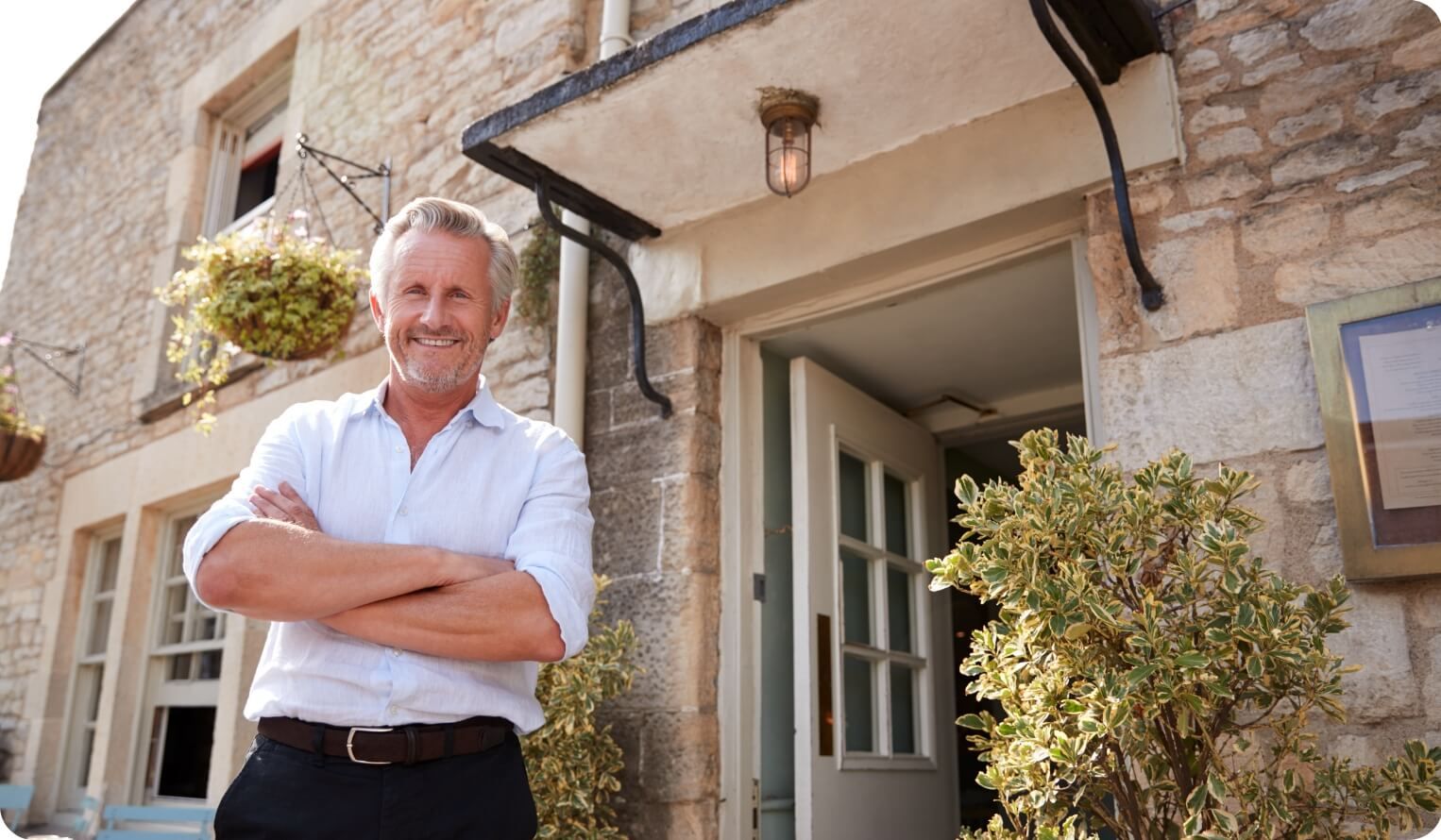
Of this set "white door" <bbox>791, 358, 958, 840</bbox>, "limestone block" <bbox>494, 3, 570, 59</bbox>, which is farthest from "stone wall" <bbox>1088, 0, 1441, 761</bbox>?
"limestone block" <bbox>494, 3, 570, 59</bbox>

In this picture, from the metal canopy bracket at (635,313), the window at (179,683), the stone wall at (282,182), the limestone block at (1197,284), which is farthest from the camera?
the window at (179,683)

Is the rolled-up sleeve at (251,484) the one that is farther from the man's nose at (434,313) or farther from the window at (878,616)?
the window at (878,616)

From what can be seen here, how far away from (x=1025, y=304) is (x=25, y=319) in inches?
295

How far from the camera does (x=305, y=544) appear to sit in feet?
5.76

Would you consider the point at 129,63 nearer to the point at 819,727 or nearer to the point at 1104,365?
the point at 819,727

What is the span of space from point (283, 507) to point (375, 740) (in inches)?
16.5

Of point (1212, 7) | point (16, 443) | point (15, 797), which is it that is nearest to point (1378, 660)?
point (1212, 7)

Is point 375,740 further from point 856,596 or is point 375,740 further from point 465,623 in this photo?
point 856,596

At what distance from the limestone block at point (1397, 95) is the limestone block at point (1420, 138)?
0.05 metres

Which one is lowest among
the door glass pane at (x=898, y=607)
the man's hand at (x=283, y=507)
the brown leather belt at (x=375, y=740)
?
the brown leather belt at (x=375, y=740)

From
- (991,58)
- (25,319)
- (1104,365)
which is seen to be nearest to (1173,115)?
Result: (991,58)

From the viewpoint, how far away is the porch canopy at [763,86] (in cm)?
255

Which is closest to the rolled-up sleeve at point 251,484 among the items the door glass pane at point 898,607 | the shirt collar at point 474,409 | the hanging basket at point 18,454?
the shirt collar at point 474,409

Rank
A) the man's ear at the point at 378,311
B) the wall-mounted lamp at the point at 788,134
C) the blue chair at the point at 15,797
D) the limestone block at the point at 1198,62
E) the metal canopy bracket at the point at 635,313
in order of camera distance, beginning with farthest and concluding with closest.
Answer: the blue chair at the point at 15,797 < the metal canopy bracket at the point at 635,313 < the wall-mounted lamp at the point at 788,134 < the limestone block at the point at 1198,62 < the man's ear at the point at 378,311
